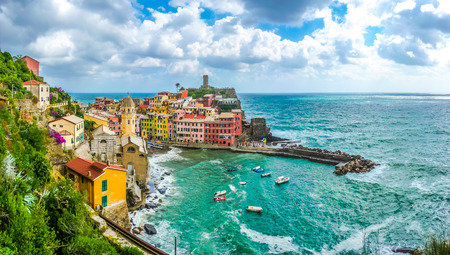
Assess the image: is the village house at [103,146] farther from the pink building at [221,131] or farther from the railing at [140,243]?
the pink building at [221,131]

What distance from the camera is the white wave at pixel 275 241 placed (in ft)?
92.3

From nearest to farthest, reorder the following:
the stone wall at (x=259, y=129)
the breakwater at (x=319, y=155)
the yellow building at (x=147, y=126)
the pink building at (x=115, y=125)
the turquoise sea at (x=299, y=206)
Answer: the turquoise sea at (x=299, y=206) < the breakwater at (x=319, y=155) < the pink building at (x=115, y=125) < the yellow building at (x=147, y=126) < the stone wall at (x=259, y=129)

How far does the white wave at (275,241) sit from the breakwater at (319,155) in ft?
92.6

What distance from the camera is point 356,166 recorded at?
55.8 m

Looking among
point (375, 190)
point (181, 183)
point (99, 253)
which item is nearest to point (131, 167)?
point (181, 183)

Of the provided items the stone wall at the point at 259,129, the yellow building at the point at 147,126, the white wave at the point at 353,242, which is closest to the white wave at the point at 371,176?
the white wave at the point at 353,242

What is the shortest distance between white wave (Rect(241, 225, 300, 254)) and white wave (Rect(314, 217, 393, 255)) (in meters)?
3.14

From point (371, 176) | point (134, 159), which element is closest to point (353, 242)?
point (371, 176)

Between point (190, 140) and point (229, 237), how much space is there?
53195 mm

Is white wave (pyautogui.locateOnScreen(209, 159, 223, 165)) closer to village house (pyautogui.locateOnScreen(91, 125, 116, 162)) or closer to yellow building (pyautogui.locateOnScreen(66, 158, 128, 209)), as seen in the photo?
village house (pyautogui.locateOnScreen(91, 125, 116, 162))

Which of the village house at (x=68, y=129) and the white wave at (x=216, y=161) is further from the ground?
the village house at (x=68, y=129)

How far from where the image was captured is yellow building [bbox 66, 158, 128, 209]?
27.6 m

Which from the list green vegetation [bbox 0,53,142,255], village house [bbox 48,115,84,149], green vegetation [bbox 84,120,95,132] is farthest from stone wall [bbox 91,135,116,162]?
green vegetation [bbox 0,53,142,255]

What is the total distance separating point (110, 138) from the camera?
42.1 m
